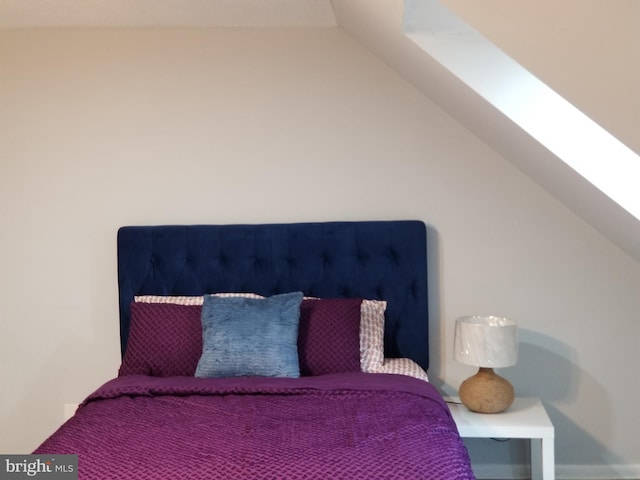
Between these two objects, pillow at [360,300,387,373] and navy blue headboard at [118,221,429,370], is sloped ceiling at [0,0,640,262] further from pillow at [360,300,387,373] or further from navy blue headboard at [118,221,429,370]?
pillow at [360,300,387,373]

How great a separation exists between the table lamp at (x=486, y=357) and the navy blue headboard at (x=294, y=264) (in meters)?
0.34

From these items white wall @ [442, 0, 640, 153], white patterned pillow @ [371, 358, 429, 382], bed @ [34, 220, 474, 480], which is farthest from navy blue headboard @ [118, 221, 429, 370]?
white wall @ [442, 0, 640, 153]

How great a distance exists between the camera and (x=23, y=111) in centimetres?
377

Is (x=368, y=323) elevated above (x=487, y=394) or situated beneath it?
elevated above

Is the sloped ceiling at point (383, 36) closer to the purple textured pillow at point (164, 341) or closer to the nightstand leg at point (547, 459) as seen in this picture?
the nightstand leg at point (547, 459)

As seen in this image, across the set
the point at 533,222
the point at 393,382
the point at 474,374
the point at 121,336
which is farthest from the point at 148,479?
the point at 533,222

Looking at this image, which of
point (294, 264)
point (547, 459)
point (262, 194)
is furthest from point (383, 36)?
point (547, 459)

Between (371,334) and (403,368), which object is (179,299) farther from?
(403,368)

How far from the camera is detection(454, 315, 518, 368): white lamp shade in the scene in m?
3.25

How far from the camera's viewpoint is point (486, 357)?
325 centimetres

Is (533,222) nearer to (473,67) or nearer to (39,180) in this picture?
(473,67)

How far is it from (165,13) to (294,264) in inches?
49.4

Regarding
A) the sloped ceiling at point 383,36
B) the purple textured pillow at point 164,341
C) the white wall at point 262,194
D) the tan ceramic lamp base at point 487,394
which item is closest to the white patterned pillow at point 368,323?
the purple textured pillow at point 164,341

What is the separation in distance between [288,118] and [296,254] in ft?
2.10
